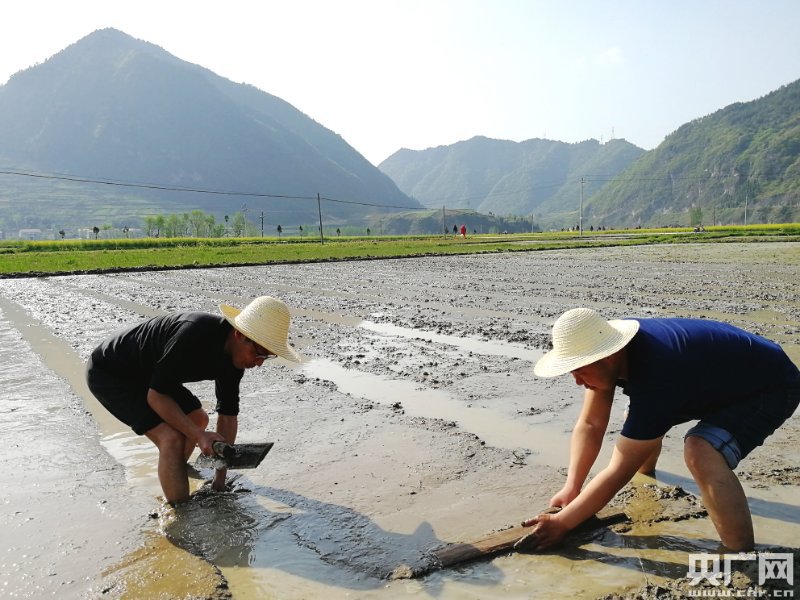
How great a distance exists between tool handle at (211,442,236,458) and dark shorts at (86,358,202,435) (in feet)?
1.55

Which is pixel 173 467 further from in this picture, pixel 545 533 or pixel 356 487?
pixel 545 533

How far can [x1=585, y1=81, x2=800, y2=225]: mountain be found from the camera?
125 meters

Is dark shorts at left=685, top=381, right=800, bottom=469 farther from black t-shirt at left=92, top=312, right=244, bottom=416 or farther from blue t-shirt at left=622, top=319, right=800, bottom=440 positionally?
black t-shirt at left=92, top=312, right=244, bottom=416

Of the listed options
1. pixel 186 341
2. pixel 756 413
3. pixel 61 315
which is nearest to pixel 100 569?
pixel 186 341

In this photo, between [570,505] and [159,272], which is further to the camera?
[159,272]

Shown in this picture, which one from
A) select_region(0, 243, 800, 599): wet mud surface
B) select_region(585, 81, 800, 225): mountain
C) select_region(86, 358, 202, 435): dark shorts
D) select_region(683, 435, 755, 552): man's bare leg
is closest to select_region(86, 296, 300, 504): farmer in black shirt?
select_region(86, 358, 202, 435): dark shorts

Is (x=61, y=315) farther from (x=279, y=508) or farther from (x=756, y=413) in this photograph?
(x=756, y=413)

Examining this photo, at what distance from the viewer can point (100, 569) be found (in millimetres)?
3047

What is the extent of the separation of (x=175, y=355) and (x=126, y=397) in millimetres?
594

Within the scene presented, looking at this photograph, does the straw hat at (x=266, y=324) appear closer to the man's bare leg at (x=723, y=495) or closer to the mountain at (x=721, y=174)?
the man's bare leg at (x=723, y=495)

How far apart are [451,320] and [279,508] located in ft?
21.8

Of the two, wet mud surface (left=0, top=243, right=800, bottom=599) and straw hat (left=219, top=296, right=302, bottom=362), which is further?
straw hat (left=219, top=296, right=302, bottom=362)

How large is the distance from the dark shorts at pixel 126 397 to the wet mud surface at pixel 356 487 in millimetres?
468

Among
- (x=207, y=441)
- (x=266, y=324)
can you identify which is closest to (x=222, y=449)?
(x=207, y=441)
